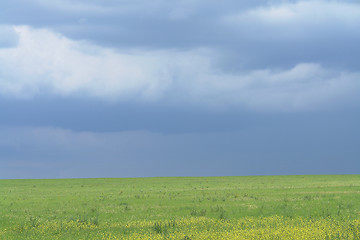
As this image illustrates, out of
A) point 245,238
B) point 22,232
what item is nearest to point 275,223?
point 245,238

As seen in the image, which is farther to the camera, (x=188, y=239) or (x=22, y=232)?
(x=22, y=232)

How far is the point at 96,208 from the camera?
30422 millimetres

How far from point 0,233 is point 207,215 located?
12.1 m

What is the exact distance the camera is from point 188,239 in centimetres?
1755

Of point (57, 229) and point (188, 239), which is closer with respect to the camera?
point (188, 239)

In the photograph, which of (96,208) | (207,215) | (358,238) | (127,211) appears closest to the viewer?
(358,238)

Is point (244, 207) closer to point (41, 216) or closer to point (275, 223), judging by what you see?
point (275, 223)

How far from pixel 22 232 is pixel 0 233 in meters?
1.11

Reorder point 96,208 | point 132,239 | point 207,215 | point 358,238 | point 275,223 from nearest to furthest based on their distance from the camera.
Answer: point 358,238 → point 132,239 → point 275,223 → point 207,215 → point 96,208

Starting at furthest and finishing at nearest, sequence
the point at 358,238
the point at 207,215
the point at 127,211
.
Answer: the point at 127,211 < the point at 207,215 < the point at 358,238

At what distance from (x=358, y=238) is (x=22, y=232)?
1664 cm

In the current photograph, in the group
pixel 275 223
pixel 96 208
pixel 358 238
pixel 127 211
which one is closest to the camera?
pixel 358 238

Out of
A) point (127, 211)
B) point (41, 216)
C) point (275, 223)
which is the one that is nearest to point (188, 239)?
point (275, 223)

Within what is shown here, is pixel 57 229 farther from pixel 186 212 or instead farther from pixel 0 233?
pixel 186 212
